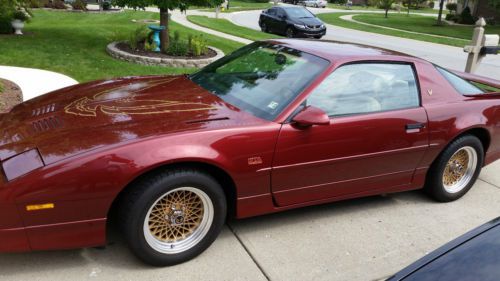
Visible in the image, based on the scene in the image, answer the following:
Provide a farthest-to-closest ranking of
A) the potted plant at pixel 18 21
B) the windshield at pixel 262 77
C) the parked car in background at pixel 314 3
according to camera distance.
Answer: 1. the parked car in background at pixel 314 3
2. the potted plant at pixel 18 21
3. the windshield at pixel 262 77

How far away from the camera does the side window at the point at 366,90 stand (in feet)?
11.6

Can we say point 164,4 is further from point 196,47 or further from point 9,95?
point 9,95

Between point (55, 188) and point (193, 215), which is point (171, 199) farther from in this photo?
point (55, 188)

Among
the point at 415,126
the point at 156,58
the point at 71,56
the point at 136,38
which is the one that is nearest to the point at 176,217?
the point at 415,126

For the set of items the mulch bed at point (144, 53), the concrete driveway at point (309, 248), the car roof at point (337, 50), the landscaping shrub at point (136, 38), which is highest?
the car roof at point (337, 50)

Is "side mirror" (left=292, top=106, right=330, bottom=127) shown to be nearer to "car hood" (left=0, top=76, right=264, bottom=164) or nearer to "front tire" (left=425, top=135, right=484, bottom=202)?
"car hood" (left=0, top=76, right=264, bottom=164)

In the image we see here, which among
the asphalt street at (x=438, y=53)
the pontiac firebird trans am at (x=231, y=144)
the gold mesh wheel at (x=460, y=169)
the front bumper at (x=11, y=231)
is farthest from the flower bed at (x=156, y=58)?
the asphalt street at (x=438, y=53)

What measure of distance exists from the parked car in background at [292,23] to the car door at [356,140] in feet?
53.4

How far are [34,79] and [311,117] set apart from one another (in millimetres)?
5811

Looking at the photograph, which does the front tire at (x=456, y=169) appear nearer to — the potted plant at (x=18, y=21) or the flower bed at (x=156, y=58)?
the flower bed at (x=156, y=58)

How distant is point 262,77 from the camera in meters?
3.78

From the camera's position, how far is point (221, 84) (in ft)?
12.9

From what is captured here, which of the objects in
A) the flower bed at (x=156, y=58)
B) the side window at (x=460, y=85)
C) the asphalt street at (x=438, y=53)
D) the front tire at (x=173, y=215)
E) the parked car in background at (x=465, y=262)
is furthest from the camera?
the asphalt street at (x=438, y=53)

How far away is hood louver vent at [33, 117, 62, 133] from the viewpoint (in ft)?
10.3
